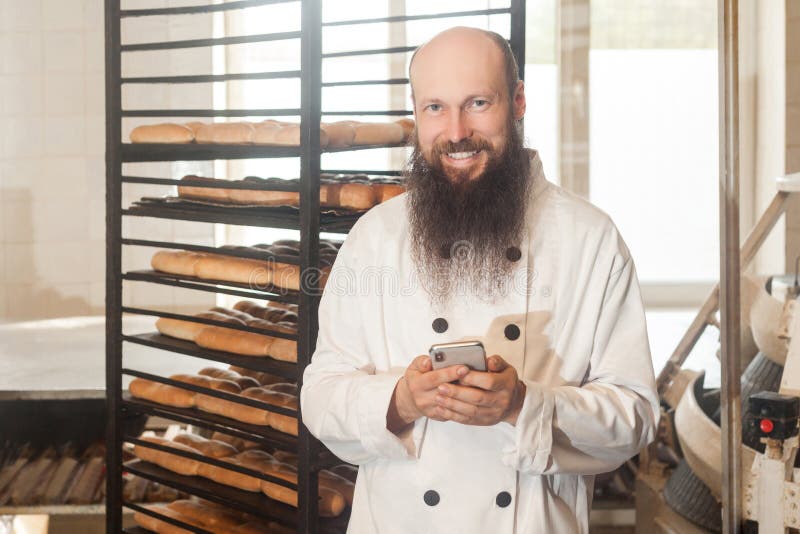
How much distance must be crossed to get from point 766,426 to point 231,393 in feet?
4.86

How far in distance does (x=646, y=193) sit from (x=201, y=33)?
2531mm

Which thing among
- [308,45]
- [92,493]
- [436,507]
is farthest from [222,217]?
[92,493]

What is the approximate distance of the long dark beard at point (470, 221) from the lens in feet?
6.07

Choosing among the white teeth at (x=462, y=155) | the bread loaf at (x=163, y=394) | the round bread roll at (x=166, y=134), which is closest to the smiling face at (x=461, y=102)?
the white teeth at (x=462, y=155)

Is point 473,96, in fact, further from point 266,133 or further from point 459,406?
point 266,133

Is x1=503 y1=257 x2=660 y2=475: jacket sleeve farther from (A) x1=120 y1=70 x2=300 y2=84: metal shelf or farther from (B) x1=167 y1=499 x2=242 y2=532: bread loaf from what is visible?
(B) x1=167 y1=499 x2=242 y2=532: bread loaf

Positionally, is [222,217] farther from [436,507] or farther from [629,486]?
[629,486]

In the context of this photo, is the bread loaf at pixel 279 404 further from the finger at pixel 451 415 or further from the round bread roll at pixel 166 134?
the finger at pixel 451 415

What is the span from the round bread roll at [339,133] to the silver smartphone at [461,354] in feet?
3.89

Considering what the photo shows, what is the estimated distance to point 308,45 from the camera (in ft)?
7.72

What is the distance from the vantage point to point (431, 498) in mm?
1826

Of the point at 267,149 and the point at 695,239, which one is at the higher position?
the point at 267,149

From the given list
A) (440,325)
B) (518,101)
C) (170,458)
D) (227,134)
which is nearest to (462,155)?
(518,101)

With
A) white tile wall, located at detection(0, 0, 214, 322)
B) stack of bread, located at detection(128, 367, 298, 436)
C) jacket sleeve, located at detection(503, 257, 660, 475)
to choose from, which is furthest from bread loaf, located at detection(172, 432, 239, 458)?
white tile wall, located at detection(0, 0, 214, 322)
